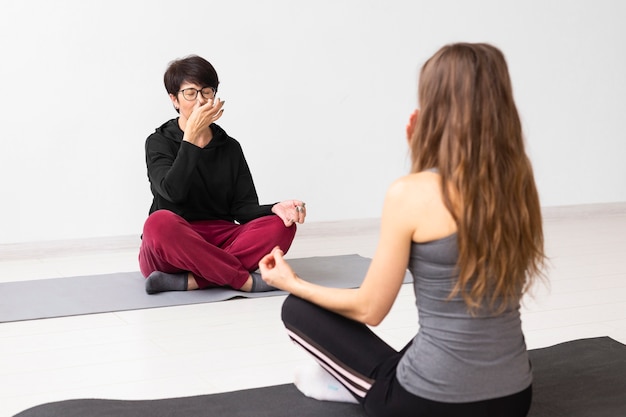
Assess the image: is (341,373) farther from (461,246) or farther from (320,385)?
(461,246)

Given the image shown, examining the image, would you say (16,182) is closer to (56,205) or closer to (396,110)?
(56,205)

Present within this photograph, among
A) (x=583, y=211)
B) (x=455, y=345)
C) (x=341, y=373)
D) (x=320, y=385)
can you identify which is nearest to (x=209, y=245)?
(x=320, y=385)

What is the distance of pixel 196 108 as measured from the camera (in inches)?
143

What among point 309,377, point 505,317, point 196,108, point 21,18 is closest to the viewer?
Answer: point 505,317

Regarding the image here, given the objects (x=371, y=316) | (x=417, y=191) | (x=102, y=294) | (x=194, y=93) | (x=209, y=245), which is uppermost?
(x=194, y=93)

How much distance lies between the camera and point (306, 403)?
228cm

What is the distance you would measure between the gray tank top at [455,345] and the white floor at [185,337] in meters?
0.80

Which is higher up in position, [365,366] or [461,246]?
[461,246]

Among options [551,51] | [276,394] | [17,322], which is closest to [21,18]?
[17,322]

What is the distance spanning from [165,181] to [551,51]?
326 centimetres

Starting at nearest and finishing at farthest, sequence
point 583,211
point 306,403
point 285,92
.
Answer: point 306,403 < point 285,92 < point 583,211

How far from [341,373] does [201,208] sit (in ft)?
6.37

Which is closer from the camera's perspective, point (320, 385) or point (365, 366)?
point (365, 366)

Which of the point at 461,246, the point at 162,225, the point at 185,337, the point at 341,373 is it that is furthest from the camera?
the point at 162,225
